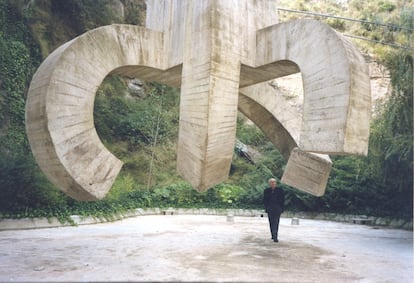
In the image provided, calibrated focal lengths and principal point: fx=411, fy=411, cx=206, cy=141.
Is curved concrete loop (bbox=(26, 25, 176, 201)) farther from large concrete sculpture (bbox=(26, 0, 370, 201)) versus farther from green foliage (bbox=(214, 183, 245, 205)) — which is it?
green foliage (bbox=(214, 183, 245, 205))

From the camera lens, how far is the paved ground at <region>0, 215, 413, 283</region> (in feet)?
16.4

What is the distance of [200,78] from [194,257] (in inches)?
109

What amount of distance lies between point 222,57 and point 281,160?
12.6 meters

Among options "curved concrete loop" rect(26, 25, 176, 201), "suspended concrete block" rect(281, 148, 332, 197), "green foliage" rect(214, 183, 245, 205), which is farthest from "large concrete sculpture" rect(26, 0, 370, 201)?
"green foliage" rect(214, 183, 245, 205)

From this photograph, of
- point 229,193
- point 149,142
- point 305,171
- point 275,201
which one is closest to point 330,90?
point 305,171

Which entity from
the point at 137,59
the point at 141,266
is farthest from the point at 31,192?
the point at 141,266

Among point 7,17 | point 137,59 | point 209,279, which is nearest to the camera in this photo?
point 209,279

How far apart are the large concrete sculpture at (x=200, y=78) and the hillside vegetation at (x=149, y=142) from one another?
143 inches

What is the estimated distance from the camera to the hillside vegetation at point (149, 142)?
382 inches

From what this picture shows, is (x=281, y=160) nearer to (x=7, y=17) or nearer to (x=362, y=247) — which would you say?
(x=362, y=247)

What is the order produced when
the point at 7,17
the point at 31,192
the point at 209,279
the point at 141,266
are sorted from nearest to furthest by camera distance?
the point at 209,279
the point at 141,266
the point at 31,192
the point at 7,17

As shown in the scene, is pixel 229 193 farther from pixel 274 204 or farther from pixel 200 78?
pixel 200 78

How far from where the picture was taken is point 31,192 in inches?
404

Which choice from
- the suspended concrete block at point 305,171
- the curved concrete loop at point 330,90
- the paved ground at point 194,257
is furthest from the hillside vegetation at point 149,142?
the curved concrete loop at point 330,90
